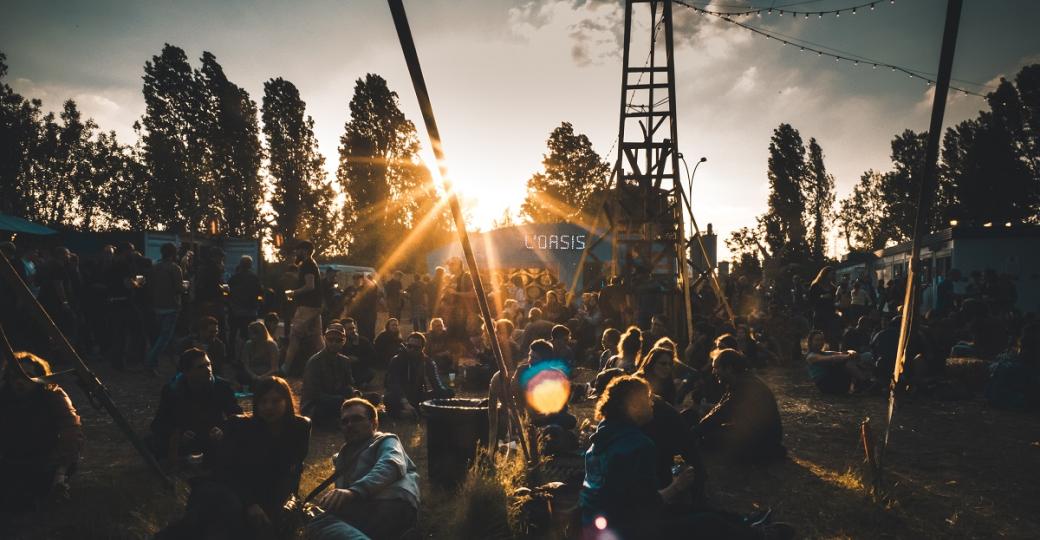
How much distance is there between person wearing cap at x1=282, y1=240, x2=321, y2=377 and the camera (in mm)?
9562

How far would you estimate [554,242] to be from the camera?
29.2 metres

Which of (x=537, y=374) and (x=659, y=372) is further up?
(x=659, y=372)

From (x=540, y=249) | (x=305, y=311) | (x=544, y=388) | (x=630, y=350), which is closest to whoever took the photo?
(x=544, y=388)

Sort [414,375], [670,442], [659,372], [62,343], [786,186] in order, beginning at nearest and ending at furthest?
[62,343], [670,442], [659,372], [414,375], [786,186]

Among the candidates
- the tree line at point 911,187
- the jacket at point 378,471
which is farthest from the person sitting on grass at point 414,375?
the tree line at point 911,187

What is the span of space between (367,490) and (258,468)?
822 mm

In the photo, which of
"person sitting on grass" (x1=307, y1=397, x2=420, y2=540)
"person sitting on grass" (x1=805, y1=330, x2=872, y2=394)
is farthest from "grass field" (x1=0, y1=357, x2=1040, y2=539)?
"person sitting on grass" (x1=805, y1=330, x2=872, y2=394)

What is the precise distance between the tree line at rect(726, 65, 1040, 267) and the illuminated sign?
13.5 m

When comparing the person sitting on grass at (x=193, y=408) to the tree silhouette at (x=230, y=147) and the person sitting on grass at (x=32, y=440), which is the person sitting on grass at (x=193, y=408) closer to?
the person sitting on grass at (x=32, y=440)

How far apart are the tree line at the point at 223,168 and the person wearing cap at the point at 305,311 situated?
3777 centimetres

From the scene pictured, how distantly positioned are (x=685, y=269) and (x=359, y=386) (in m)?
8.38

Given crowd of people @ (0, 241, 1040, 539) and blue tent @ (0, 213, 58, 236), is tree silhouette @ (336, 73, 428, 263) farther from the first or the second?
crowd of people @ (0, 241, 1040, 539)

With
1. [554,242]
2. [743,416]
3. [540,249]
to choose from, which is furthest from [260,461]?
[554,242]

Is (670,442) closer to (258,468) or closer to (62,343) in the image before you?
(258,468)
